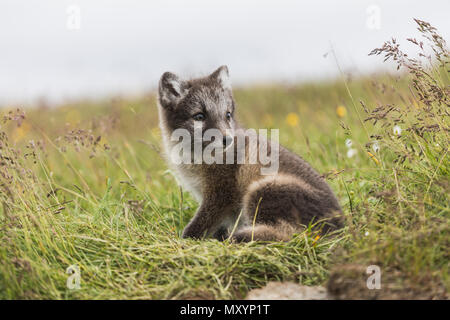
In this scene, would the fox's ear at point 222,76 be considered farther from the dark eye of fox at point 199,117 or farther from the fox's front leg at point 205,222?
the fox's front leg at point 205,222

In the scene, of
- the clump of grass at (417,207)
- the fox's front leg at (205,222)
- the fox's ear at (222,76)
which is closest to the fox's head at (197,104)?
the fox's ear at (222,76)

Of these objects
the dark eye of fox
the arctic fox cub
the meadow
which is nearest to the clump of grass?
the meadow

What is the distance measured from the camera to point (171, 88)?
13.9 ft

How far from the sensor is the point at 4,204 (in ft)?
9.70

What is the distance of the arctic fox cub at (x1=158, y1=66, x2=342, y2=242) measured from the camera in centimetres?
366

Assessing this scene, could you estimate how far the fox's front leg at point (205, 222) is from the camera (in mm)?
3874

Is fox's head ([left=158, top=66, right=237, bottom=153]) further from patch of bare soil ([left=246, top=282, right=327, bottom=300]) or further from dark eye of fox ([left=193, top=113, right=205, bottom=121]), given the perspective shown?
patch of bare soil ([left=246, top=282, right=327, bottom=300])

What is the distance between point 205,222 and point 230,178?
1.47 ft

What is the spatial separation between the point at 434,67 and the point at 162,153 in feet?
8.85

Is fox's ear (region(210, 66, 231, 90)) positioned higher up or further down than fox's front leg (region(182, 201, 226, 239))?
higher up

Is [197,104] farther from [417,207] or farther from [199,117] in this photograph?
[417,207]

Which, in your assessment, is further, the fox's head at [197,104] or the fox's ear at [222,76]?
the fox's ear at [222,76]

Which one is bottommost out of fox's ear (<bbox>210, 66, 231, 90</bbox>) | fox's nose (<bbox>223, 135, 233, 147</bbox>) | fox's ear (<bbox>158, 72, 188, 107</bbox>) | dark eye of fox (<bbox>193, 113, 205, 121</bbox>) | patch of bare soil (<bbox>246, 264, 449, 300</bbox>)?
patch of bare soil (<bbox>246, 264, 449, 300</bbox>)
